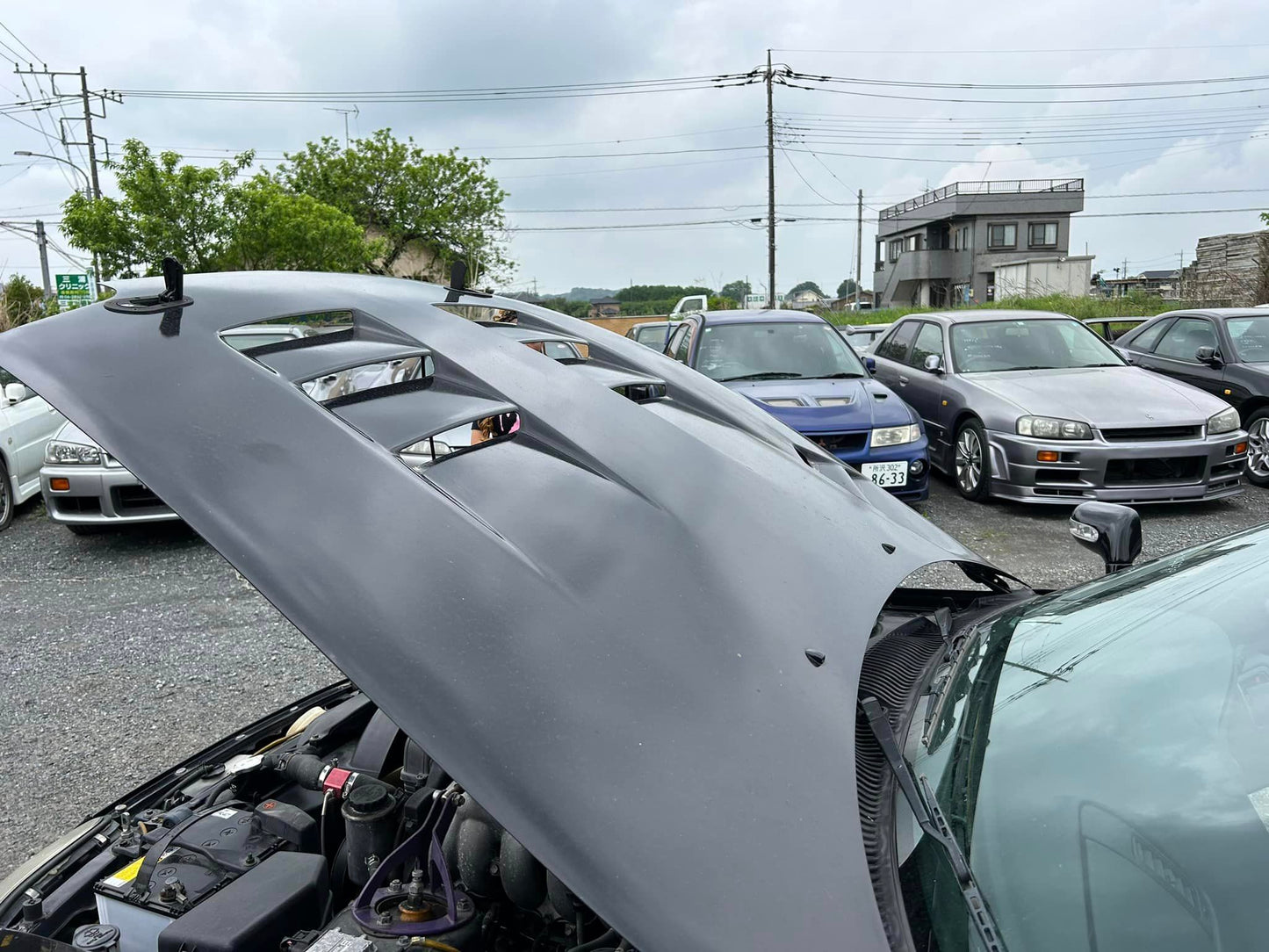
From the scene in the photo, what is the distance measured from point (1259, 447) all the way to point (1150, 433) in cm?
196

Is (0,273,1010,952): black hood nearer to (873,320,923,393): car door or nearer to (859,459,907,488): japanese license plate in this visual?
(859,459,907,488): japanese license plate

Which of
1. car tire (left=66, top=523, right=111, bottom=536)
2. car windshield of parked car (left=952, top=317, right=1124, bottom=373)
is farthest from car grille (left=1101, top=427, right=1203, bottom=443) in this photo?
car tire (left=66, top=523, right=111, bottom=536)

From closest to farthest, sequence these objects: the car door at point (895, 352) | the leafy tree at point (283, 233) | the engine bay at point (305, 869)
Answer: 1. the engine bay at point (305, 869)
2. the car door at point (895, 352)
3. the leafy tree at point (283, 233)

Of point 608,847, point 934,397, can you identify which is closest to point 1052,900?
point 608,847

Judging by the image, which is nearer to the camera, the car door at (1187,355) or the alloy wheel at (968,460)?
the alloy wheel at (968,460)

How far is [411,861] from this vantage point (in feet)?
4.88

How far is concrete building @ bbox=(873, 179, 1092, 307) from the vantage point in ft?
148

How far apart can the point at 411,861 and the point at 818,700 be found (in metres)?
0.78

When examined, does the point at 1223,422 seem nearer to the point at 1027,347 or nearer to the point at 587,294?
the point at 1027,347

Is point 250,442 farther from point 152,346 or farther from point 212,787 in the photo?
point 212,787

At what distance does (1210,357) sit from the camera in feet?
26.0

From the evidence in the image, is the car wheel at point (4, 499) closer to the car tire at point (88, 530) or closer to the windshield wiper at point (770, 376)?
the car tire at point (88, 530)

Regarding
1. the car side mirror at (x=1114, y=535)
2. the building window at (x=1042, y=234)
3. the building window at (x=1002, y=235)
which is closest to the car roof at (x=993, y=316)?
the car side mirror at (x=1114, y=535)

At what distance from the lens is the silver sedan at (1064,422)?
6281mm
